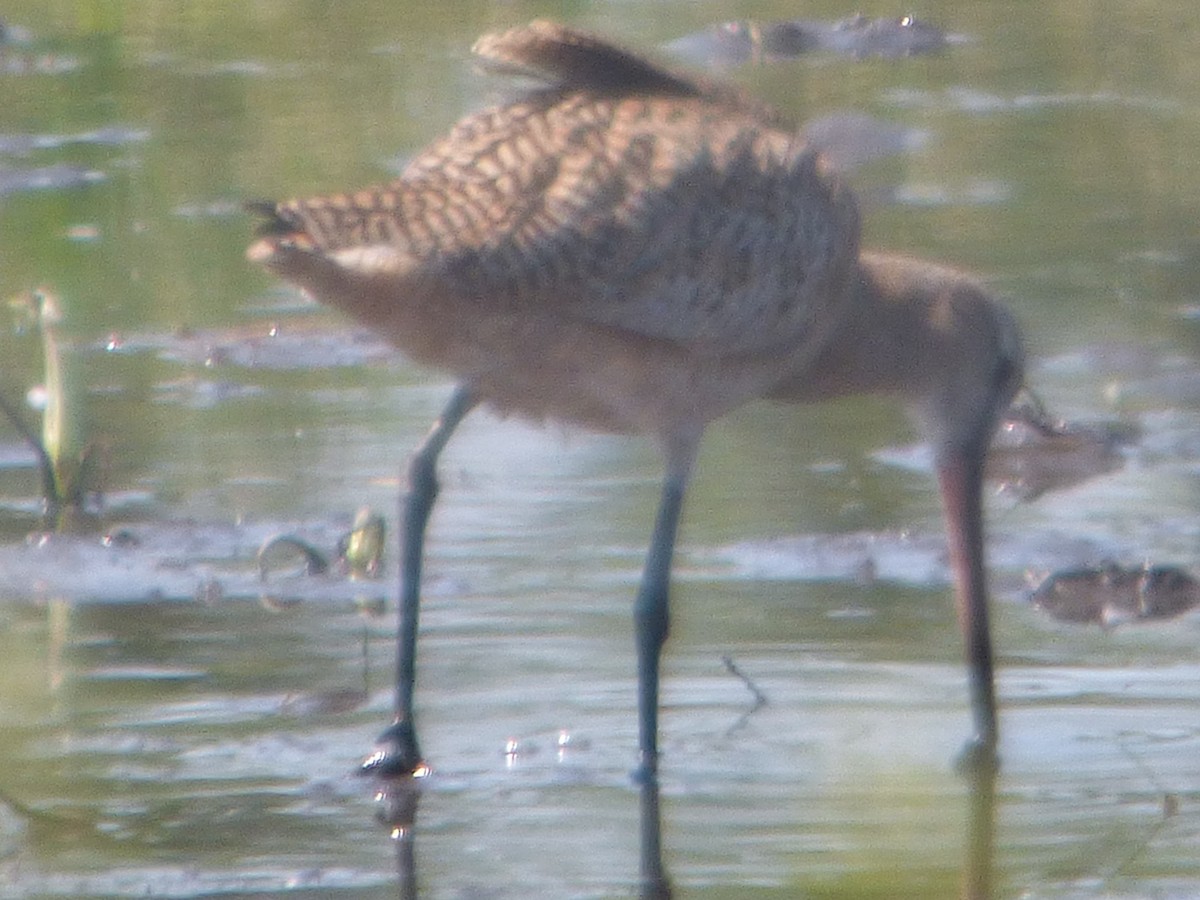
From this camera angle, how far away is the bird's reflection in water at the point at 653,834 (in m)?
3.83

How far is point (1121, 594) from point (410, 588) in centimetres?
136

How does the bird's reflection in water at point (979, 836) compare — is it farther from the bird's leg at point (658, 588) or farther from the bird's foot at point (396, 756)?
the bird's foot at point (396, 756)

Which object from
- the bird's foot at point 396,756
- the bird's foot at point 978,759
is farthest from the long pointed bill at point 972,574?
the bird's foot at point 396,756

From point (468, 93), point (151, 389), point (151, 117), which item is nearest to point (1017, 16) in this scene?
point (468, 93)

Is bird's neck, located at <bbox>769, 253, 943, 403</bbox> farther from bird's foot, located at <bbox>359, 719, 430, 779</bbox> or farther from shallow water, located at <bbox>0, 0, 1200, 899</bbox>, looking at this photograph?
bird's foot, located at <bbox>359, 719, 430, 779</bbox>

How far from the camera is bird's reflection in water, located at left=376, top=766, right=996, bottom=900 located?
3832mm

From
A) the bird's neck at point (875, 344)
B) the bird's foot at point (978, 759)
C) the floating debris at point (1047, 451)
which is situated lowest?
the floating debris at point (1047, 451)

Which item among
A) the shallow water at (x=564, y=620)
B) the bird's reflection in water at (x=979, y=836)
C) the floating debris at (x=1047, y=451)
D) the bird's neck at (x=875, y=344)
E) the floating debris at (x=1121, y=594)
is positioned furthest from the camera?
the floating debris at (x=1047, y=451)

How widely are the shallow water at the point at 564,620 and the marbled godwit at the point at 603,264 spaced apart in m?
0.17

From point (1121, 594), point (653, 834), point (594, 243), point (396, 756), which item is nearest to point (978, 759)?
point (653, 834)

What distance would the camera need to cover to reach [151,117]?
416 inches

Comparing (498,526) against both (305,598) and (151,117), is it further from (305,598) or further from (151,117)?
(151,117)

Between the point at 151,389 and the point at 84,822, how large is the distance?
2.78 metres

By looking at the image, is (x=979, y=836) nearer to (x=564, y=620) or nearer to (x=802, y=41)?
(x=564, y=620)
